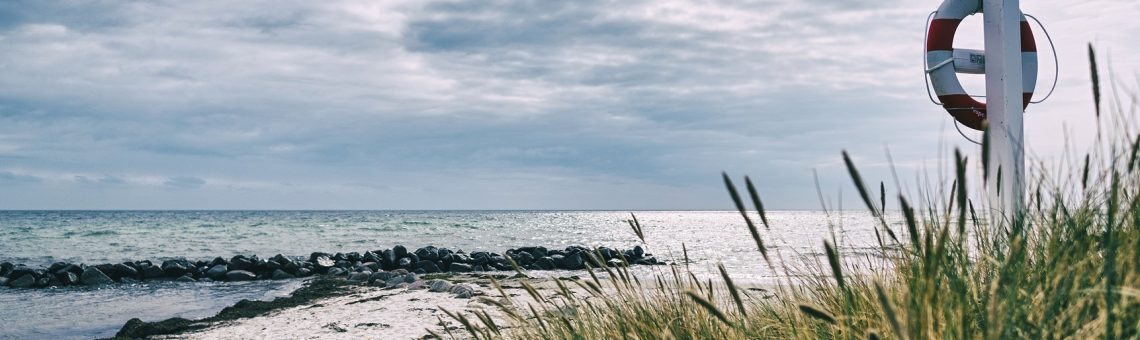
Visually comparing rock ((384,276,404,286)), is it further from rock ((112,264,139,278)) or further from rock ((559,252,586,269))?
rock ((112,264,139,278))

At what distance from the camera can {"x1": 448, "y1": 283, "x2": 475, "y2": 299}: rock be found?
22.9ft

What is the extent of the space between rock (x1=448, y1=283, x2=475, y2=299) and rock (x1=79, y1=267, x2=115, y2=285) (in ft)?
22.6

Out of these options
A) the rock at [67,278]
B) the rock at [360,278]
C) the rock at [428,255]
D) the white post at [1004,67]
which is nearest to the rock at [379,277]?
the rock at [360,278]

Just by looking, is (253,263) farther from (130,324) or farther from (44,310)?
(130,324)

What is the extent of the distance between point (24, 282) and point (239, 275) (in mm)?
2986

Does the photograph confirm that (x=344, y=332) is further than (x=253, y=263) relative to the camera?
No

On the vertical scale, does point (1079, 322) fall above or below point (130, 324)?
above

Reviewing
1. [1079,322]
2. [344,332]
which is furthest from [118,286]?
[1079,322]

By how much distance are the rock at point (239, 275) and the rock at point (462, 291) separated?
18.4ft

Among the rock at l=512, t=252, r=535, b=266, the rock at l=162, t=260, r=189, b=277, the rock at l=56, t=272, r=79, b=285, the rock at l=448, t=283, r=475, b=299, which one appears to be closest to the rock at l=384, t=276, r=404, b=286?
the rock at l=448, t=283, r=475, b=299

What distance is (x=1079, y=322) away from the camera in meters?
1.32

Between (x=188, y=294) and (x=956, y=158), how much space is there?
10.4 m

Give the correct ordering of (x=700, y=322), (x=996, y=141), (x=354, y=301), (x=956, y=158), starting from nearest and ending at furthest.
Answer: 1. (x=956, y=158)
2. (x=700, y=322)
3. (x=996, y=141)
4. (x=354, y=301)

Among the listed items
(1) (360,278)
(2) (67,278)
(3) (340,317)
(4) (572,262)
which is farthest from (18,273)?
(3) (340,317)
